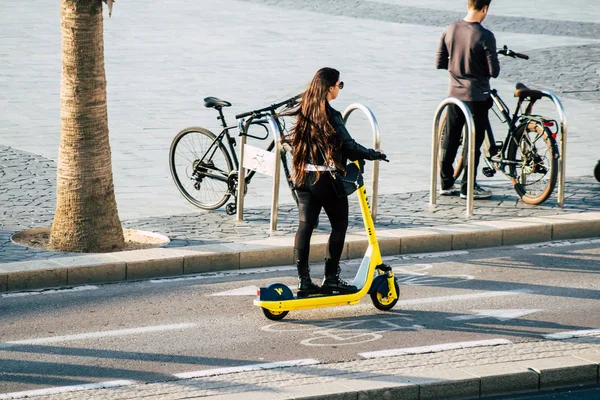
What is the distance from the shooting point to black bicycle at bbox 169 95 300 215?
35.8ft

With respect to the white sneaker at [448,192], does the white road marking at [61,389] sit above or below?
below

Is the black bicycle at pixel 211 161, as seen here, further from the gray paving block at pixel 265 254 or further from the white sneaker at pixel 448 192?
the white sneaker at pixel 448 192

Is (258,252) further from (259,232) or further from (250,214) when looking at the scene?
(250,214)

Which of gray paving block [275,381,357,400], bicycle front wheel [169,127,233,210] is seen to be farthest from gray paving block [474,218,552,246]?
gray paving block [275,381,357,400]

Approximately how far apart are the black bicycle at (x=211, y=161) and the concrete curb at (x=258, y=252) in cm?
120

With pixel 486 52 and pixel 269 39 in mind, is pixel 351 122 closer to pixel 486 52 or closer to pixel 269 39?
pixel 486 52

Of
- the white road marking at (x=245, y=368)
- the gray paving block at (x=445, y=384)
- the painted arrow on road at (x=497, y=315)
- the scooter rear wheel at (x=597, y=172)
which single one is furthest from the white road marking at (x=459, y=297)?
the scooter rear wheel at (x=597, y=172)

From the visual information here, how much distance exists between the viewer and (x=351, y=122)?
50.6 feet

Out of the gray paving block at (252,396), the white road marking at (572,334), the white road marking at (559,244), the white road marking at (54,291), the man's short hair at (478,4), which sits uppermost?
the man's short hair at (478,4)

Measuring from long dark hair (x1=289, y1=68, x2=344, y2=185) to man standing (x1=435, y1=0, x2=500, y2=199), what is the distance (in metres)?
3.57

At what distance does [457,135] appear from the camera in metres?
11.5

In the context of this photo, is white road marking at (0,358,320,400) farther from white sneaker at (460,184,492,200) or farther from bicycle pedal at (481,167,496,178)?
bicycle pedal at (481,167,496,178)

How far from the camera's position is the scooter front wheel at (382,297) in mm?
8211

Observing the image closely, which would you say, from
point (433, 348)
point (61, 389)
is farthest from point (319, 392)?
point (61, 389)
